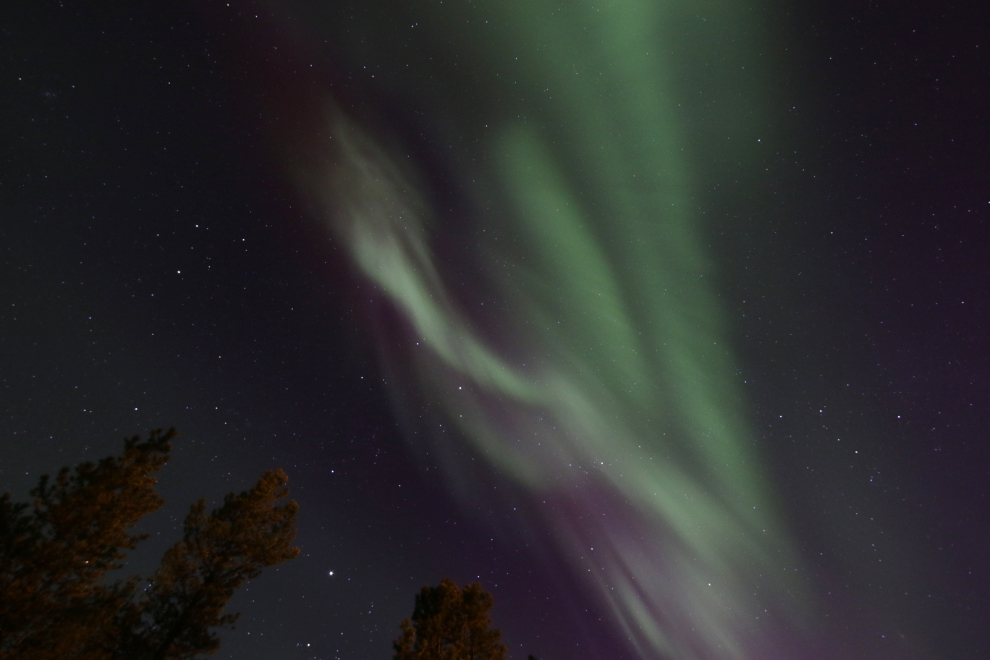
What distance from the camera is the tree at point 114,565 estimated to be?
29.6ft

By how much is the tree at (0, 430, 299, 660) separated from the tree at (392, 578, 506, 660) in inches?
154

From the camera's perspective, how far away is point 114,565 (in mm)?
9977

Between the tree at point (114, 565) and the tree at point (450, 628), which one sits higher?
the tree at point (114, 565)

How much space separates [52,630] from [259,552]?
3943 millimetres

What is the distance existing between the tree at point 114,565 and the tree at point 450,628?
154 inches

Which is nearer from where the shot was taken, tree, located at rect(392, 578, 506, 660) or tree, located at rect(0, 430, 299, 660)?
tree, located at rect(0, 430, 299, 660)

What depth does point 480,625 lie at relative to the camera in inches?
496

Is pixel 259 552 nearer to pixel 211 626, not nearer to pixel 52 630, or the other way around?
pixel 211 626

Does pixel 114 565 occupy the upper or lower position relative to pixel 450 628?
upper

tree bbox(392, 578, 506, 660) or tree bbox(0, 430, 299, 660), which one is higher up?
tree bbox(0, 430, 299, 660)

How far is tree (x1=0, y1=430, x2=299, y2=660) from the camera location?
29.6 ft

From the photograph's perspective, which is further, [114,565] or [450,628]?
[450,628]

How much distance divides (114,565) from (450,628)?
8111mm

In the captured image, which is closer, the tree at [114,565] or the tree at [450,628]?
the tree at [114,565]
